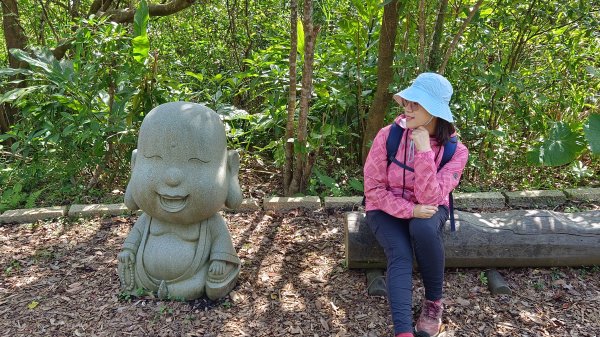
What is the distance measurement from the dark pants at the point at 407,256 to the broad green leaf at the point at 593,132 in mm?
1853

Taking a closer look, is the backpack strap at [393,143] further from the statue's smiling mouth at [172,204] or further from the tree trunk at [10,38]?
the tree trunk at [10,38]

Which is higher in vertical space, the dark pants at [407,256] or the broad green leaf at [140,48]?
the broad green leaf at [140,48]

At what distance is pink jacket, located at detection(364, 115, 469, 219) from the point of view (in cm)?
255

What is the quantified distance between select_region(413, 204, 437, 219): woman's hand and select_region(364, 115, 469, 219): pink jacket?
0.09 feet

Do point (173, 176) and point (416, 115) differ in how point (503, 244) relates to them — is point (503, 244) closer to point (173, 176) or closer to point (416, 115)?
point (416, 115)

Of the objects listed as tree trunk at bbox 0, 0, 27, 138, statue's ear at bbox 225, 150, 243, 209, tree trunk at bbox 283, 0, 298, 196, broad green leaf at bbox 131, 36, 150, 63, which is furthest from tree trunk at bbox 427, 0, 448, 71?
tree trunk at bbox 0, 0, 27, 138

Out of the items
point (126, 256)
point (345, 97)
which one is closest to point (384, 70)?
point (345, 97)

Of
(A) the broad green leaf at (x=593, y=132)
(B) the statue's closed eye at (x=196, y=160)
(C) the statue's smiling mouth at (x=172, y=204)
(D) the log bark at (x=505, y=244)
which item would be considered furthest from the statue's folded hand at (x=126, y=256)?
(A) the broad green leaf at (x=593, y=132)

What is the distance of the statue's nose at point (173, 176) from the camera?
97.4 inches

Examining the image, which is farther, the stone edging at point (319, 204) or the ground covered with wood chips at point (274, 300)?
the stone edging at point (319, 204)

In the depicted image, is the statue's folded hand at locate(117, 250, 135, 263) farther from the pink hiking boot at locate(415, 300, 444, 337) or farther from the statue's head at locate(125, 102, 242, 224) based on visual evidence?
the pink hiking boot at locate(415, 300, 444, 337)

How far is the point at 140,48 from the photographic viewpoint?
3.82 m

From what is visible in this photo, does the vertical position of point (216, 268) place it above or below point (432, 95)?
below

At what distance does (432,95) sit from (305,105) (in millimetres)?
1385
